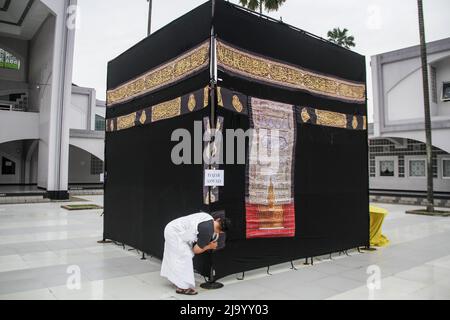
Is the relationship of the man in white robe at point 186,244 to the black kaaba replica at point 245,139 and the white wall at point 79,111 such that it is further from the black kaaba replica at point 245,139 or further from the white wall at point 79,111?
the white wall at point 79,111

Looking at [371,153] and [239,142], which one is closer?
[239,142]

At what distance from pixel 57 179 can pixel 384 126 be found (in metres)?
14.8

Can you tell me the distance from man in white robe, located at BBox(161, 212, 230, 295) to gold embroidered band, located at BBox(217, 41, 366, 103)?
6.39 ft

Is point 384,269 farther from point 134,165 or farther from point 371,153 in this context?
point 371,153

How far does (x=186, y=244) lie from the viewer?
4.02 meters

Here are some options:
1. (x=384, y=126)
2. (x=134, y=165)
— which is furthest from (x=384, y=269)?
(x=384, y=126)

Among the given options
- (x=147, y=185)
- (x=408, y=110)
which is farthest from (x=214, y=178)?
(x=408, y=110)

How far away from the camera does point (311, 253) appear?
216 inches

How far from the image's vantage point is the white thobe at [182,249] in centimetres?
392

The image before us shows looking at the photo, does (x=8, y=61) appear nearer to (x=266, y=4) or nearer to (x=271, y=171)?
(x=266, y=4)

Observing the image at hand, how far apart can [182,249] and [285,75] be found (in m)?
2.98

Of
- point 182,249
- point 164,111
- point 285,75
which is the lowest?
point 182,249
